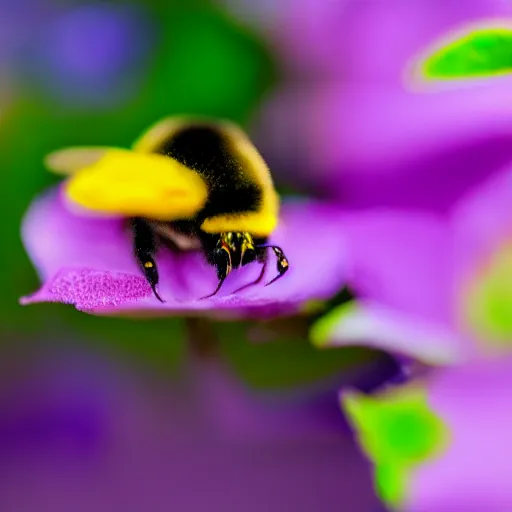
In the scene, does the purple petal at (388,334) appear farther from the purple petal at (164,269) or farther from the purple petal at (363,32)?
the purple petal at (363,32)

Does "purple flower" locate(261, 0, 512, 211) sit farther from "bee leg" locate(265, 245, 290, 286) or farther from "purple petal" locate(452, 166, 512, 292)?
"bee leg" locate(265, 245, 290, 286)

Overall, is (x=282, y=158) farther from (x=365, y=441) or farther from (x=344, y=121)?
(x=365, y=441)

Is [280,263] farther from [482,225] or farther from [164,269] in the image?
[482,225]

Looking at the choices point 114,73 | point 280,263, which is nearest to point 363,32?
point 114,73

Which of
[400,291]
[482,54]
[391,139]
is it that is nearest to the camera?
[482,54]

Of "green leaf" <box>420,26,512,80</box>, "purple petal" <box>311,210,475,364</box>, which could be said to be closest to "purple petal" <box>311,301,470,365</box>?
"purple petal" <box>311,210,475,364</box>
